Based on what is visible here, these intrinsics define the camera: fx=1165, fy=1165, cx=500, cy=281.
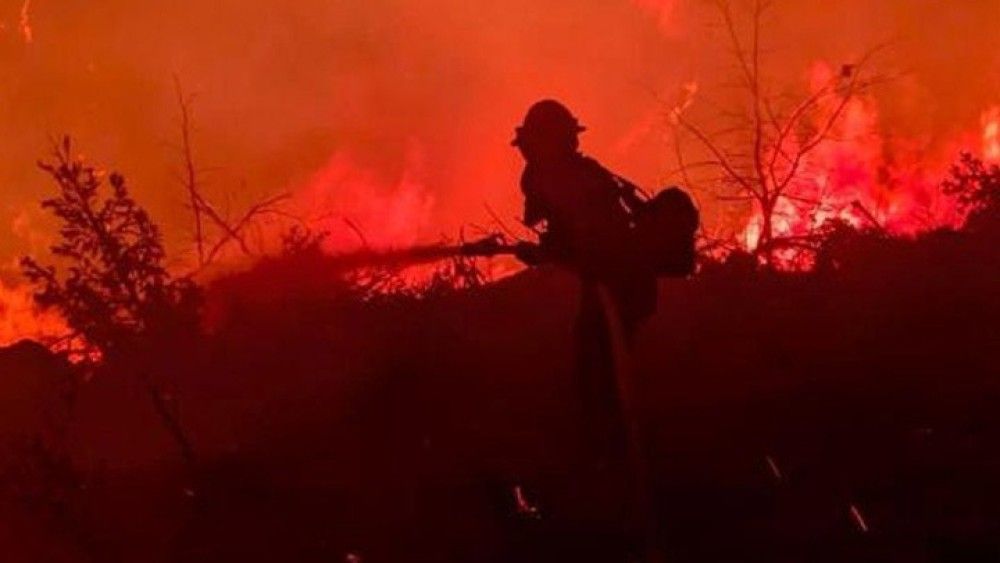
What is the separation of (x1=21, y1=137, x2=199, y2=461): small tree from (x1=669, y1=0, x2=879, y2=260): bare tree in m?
7.78

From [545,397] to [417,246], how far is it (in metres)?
3.95

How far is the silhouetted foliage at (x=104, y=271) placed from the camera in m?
9.48

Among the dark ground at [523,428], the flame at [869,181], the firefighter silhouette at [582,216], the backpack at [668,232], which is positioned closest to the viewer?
the backpack at [668,232]

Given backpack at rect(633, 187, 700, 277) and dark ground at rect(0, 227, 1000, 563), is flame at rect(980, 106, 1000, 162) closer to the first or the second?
dark ground at rect(0, 227, 1000, 563)

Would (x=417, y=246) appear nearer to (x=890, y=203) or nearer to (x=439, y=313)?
(x=439, y=313)

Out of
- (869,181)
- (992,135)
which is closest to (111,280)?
(869,181)

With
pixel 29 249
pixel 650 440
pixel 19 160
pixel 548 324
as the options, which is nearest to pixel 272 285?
→ pixel 548 324

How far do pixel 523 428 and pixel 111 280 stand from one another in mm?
3848

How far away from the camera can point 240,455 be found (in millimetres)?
10703

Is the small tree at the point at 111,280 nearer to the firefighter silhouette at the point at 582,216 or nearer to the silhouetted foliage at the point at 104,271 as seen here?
the silhouetted foliage at the point at 104,271

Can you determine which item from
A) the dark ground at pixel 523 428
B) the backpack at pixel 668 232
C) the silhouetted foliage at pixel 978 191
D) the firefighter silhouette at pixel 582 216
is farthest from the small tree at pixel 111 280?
the silhouetted foliage at pixel 978 191

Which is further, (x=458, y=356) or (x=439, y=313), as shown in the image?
(x=439, y=313)

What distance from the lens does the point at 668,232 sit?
750cm

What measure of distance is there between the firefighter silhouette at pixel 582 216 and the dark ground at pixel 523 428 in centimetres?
162
